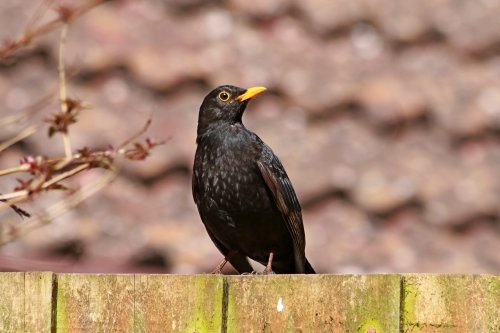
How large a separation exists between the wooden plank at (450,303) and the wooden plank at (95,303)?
0.64 m

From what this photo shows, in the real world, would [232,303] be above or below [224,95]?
below

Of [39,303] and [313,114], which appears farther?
[313,114]

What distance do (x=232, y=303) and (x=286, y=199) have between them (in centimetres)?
182

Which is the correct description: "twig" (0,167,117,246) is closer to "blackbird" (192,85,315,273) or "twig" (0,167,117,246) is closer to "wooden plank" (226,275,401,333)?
"wooden plank" (226,275,401,333)

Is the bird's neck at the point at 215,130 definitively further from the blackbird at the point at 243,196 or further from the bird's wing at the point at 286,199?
the bird's wing at the point at 286,199

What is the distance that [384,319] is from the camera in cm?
292

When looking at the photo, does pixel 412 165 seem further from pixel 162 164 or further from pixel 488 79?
pixel 162 164

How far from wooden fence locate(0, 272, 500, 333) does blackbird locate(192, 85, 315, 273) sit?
69.0 inches

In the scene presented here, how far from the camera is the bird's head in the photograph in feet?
16.5

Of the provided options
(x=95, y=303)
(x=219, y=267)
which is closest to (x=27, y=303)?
(x=95, y=303)

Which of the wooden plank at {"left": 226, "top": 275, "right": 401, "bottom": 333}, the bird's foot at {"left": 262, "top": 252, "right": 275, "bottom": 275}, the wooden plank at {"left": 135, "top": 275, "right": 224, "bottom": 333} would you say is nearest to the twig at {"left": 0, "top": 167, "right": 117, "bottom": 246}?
the wooden plank at {"left": 135, "top": 275, "right": 224, "bottom": 333}

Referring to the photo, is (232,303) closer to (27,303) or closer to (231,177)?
(27,303)

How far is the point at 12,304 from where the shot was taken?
2971 millimetres

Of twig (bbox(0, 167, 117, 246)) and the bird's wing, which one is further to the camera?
the bird's wing
